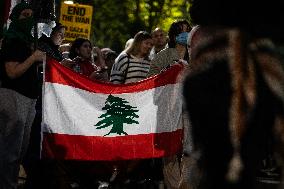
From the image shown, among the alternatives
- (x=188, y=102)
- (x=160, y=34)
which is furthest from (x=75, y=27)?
(x=188, y=102)

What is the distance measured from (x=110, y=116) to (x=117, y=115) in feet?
0.24

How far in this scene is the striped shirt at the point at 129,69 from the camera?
904 cm

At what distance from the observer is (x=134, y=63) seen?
905cm

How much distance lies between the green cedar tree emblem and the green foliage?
2066 cm

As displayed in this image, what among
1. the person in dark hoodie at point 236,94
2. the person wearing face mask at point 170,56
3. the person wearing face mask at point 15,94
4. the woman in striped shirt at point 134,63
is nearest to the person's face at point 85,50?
the woman in striped shirt at point 134,63

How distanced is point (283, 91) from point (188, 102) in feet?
1.55

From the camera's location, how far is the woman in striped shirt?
9.05 metres

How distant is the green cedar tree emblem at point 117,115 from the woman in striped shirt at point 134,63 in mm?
894

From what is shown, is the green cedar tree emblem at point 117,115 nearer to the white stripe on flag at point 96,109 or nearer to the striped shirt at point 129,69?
the white stripe on flag at point 96,109

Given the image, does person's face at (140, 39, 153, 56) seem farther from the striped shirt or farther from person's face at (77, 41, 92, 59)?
person's face at (77, 41, 92, 59)

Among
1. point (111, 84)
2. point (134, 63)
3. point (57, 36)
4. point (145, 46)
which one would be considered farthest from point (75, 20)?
point (111, 84)

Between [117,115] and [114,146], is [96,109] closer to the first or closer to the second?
[117,115]

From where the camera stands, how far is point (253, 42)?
3.97 m

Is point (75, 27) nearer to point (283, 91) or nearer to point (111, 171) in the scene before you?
point (111, 171)
